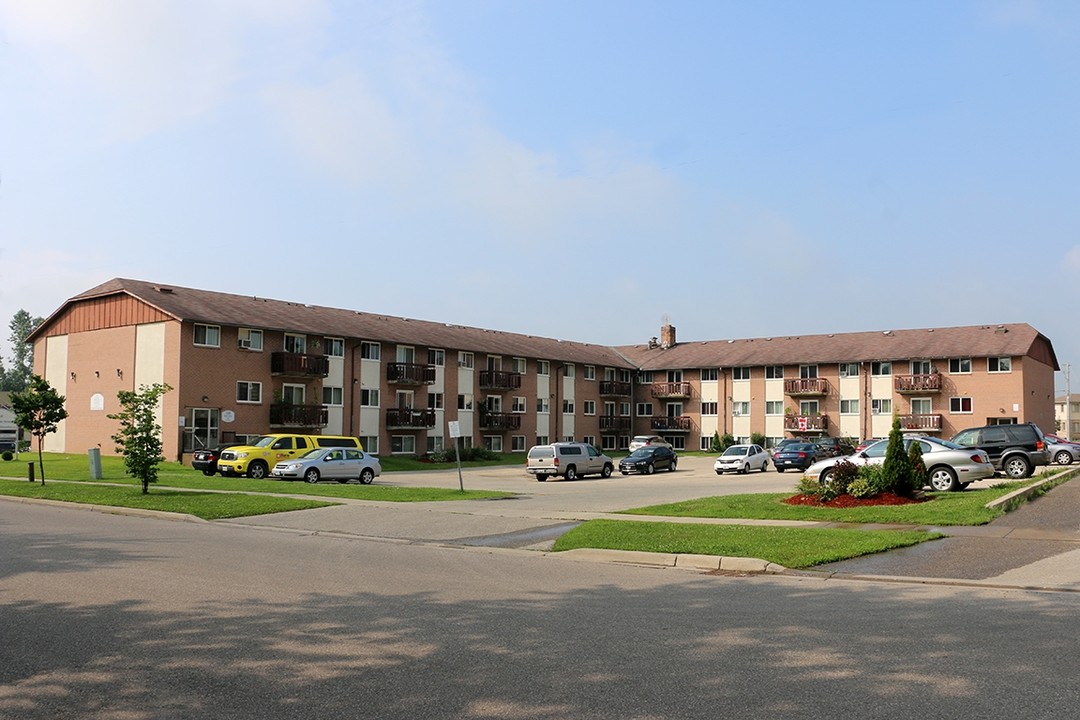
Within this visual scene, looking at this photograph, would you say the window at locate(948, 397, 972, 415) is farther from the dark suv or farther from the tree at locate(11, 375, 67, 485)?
the tree at locate(11, 375, 67, 485)

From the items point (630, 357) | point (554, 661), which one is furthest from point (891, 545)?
point (630, 357)

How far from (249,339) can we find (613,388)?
33168 mm

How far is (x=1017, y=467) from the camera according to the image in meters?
26.8

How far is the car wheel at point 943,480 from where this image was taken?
74.0ft

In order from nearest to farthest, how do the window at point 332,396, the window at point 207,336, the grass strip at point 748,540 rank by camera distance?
the grass strip at point 748,540 → the window at point 207,336 → the window at point 332,396

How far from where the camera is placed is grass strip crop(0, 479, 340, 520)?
2045cm

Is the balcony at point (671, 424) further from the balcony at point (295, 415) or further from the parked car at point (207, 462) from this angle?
the parked car at point (207, 462)

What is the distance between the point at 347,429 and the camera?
51.0 meters

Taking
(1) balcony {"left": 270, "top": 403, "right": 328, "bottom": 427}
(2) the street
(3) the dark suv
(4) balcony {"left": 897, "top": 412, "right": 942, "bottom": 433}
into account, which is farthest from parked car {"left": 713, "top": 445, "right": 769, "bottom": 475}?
(2) the street

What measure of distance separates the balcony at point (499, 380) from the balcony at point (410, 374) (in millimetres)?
5158

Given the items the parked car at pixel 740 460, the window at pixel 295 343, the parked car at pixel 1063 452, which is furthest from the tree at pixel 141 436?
the parked car at pixel 1063 452

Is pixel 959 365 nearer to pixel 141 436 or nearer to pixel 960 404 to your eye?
pixel 960 404

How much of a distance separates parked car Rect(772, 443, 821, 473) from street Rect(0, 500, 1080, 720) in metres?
33.6

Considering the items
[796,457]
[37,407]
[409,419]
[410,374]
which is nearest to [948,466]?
[796,457]
